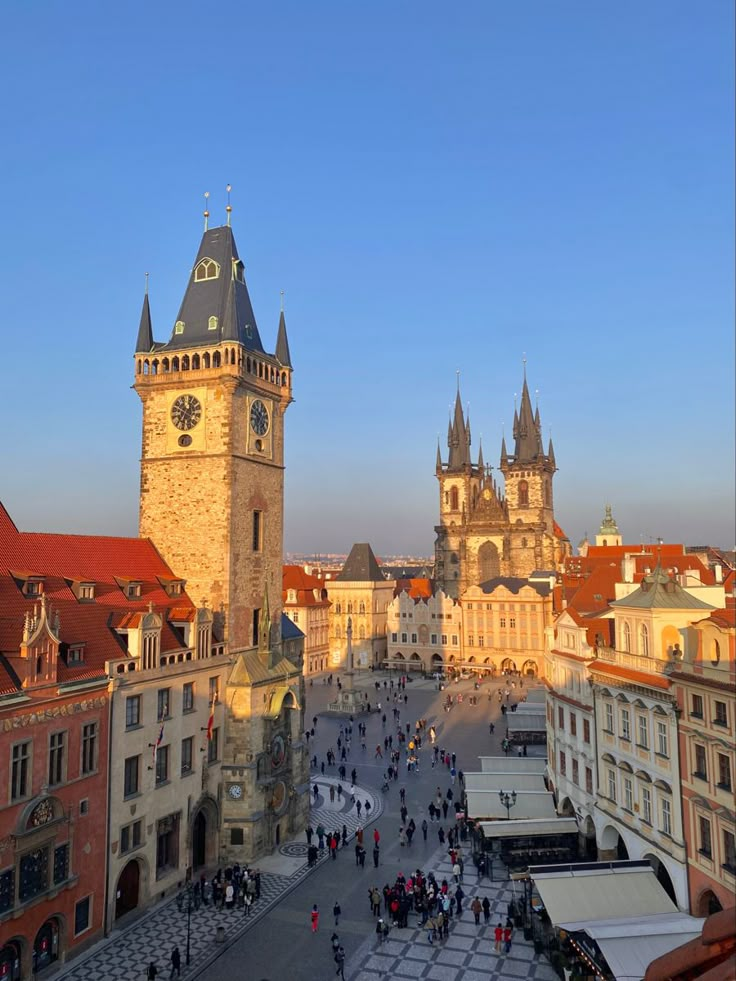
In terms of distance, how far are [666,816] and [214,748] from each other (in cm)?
1937

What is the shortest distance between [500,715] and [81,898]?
48207 millimetres

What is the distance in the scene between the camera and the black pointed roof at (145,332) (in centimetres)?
4009

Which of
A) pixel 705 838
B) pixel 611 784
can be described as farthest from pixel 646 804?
pixel 705 838

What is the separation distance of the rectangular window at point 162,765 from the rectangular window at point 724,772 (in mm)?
20921

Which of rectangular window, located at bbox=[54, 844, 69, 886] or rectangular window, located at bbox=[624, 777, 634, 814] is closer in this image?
rectangular window, located at bbox=[54, 844, 69, 886]

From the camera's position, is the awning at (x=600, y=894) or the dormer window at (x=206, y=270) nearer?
the awning at (x=600, y=894)

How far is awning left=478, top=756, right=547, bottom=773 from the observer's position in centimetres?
4259

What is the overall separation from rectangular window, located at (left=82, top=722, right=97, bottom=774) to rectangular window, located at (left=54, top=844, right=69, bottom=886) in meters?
2.51

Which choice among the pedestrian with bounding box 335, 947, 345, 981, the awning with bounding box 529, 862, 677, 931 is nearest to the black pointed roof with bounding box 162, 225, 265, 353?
the pedestrian with bounding box 335, 947, 345, 981

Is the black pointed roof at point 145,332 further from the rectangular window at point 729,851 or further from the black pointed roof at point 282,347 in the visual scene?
the rectangular window at point 729,851

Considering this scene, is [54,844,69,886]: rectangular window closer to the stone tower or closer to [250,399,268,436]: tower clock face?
[250,399,268,436]: tower clock face

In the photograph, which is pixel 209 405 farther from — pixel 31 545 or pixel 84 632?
pixel 84 632

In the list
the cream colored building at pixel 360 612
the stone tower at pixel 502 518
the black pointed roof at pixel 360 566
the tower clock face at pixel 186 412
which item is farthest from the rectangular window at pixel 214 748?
the stone tower at pixel 502 518

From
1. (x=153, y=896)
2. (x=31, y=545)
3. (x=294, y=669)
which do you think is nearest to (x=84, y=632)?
(x=31, y=545)
